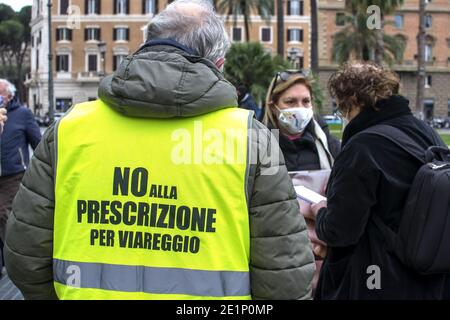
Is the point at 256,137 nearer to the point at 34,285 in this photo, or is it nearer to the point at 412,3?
the point at 34,285

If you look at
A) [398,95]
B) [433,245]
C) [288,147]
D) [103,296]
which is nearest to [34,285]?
[103,296]

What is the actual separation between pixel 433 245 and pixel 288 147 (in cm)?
145

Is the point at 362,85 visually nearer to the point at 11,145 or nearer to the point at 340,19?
the point at 11,145

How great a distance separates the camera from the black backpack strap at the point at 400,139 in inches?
109

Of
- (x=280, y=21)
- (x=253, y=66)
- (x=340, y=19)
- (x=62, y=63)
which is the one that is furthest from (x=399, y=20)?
(x=253, y=66)

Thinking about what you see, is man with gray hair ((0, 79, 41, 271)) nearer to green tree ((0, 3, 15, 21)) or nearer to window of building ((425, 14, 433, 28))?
window of building ((425, 14, 433, 28))

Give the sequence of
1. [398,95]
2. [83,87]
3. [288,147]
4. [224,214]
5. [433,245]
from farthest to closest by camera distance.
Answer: [83,87] < [288,147] < [398,95] < [433,245] < [224,214]

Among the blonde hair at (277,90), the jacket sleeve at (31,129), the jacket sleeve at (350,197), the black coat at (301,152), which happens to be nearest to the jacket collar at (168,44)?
the jacket sleeve at (350,197)

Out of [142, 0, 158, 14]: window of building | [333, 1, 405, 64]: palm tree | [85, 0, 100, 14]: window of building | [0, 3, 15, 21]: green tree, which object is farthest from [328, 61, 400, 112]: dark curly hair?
[0, 3, 15, 21]: green tree

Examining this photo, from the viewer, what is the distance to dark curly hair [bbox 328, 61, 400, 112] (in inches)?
119

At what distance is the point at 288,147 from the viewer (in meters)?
3.95

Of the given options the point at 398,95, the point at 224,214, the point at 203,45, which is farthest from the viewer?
the point at 398,95

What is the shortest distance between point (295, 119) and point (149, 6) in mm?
64196

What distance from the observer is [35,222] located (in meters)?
2.12
